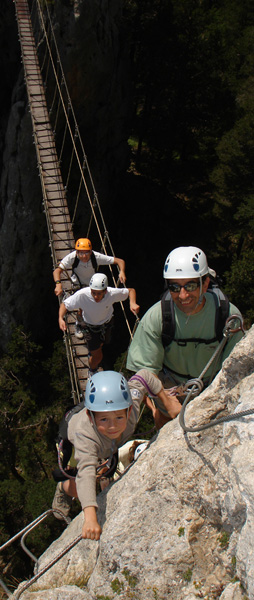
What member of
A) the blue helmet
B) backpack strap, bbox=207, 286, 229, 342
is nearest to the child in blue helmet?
the blue helmet

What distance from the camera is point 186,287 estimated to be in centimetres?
282

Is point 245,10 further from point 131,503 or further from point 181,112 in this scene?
point 131,503

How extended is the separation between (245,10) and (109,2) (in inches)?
414

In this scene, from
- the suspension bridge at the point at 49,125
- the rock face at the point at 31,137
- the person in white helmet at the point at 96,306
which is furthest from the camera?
the rock face at the point at 31,137

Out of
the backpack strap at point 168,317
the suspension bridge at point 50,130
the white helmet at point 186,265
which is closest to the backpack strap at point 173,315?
the backpack strap at point 168,317

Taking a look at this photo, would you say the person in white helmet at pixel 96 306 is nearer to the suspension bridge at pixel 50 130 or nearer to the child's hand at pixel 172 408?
the suspension bridge at pixel 50 130

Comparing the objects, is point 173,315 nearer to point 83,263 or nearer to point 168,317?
point 168,317

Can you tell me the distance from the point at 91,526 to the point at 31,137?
46.1 feet

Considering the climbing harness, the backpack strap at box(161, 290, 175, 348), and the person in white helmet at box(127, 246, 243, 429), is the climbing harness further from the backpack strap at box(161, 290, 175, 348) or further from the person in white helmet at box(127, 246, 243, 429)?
the backpack strap at box(161, 290, 175, 348)

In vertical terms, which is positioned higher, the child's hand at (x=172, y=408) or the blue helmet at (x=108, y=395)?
the blue helmet at (x=108, y=395)

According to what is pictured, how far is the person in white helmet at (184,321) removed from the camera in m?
2.83

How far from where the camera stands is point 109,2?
15.0m

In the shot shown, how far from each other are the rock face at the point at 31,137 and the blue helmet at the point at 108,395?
528 inches

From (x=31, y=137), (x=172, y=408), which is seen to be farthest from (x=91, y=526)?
(x=31, y=137)
